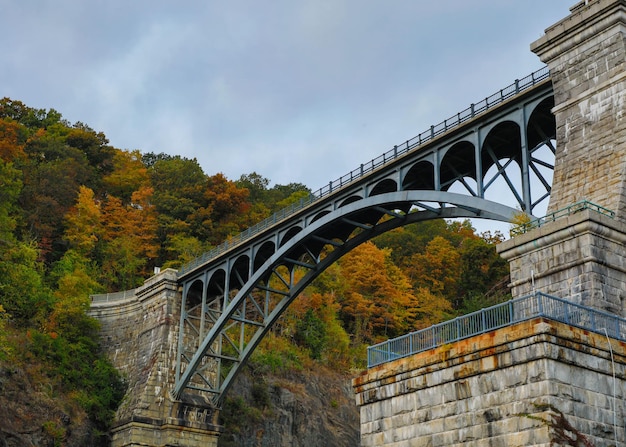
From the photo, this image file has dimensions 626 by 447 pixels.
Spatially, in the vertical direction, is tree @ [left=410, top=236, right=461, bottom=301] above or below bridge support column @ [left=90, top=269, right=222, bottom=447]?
above

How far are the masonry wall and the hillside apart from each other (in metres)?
26.8

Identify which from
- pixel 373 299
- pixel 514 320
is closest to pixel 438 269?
pixel 373 299

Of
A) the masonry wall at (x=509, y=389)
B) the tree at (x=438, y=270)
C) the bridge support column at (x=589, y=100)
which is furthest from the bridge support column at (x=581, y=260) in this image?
the tree at (x=438, y=270)

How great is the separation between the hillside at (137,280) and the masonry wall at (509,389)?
2675cm

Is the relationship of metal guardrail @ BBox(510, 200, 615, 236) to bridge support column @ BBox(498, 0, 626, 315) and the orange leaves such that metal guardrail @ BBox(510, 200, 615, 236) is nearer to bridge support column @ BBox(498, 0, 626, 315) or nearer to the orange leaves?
bridge support column @ BBox(498, 0, 626, 315)

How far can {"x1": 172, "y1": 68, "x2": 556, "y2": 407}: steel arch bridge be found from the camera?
28266mm

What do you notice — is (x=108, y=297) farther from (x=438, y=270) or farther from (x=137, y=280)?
(x=438, y=270)

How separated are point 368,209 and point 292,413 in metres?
18.8

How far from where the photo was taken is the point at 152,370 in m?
44.2

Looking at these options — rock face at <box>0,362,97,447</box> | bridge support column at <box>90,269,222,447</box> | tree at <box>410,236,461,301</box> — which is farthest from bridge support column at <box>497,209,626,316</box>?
tree at <box>410,236,461,301</box>

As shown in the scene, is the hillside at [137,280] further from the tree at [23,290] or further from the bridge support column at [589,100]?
the bridge support column at [589,100]

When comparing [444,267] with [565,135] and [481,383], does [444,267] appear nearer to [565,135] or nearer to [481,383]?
[565,135]

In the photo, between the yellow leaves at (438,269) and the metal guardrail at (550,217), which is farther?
the yellow leaves at (438,269)

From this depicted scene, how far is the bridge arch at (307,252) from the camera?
1217 inches
